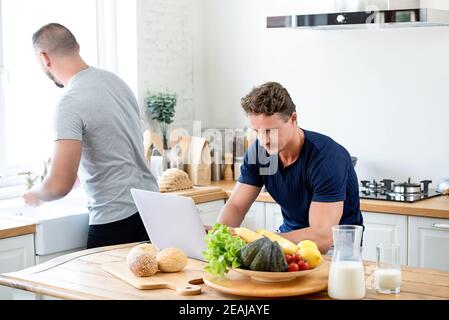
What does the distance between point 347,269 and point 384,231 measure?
1.89 metres

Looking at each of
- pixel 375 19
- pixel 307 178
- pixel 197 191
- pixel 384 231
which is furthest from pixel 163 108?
pixel 307 178

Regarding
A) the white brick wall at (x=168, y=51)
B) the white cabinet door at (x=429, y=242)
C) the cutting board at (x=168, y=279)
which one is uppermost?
the white brick wall at (x=168, y=51)

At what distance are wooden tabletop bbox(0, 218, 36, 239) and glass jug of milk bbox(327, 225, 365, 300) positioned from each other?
1.66 metres

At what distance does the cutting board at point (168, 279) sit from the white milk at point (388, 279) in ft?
1.82

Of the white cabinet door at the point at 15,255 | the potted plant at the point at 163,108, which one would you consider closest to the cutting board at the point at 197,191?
the potted plant at the point at 163,108

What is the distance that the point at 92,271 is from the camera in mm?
2768

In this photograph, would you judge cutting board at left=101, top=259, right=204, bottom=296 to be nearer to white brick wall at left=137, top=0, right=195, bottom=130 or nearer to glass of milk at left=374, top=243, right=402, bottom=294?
glass of milk at left=374, top=243, right=402, bottom=294

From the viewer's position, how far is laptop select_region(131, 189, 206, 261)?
9.03 feet

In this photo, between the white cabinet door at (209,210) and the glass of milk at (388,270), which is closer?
the glass of milk at (388,270)

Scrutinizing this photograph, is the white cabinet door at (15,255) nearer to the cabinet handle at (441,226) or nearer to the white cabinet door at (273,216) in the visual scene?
the white cabinet door at (273,216)

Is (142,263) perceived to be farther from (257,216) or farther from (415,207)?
(257,216)

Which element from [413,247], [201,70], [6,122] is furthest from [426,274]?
[201,70]

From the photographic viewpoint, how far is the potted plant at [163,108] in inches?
197

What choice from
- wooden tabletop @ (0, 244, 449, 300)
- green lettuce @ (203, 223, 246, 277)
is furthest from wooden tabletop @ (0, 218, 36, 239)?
green lettuce @ (203, 223, 246, 277)
